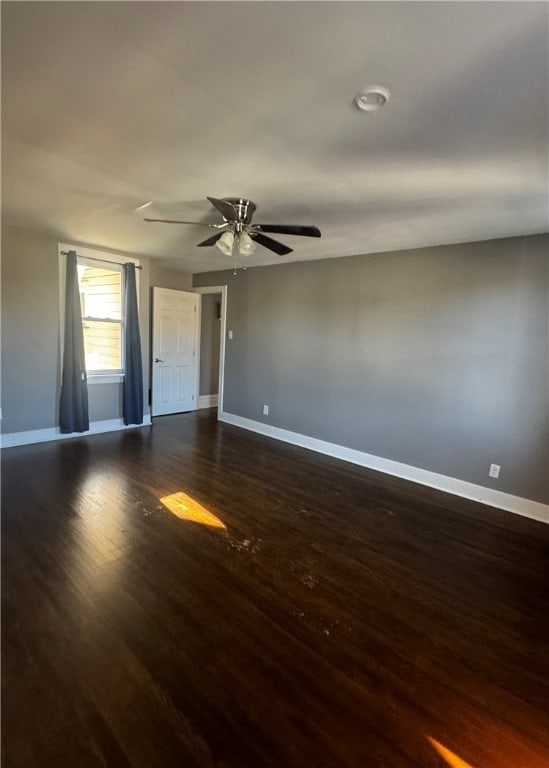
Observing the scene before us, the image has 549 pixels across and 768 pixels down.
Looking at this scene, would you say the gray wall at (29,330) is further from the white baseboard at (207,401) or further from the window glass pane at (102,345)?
the white baseboard at (207,401)

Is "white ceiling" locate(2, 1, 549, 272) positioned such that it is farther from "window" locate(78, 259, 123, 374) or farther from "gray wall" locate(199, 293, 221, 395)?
"gray wall" locate(199, 293, 221, 395)

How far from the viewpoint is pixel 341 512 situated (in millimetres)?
3166

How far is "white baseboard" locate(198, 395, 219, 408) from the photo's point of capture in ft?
22.1

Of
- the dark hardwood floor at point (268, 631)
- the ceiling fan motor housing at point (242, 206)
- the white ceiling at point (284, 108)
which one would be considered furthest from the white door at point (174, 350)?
the ceiling fan motor housing at point (242, 206)

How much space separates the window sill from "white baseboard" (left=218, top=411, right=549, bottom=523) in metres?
1.97

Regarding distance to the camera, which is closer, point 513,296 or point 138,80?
point 138,80

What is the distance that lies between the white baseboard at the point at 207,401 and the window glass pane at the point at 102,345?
1883mm

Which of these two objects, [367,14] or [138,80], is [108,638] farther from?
[367,14]

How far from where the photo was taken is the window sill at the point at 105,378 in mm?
4832

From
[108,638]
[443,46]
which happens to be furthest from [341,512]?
[443,46]

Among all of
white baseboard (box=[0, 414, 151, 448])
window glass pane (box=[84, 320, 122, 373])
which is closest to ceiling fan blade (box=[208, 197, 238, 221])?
window glass pane (box=[84, 320, 122, 373])

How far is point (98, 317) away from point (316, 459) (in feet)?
11.1

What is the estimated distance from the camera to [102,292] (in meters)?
5.07

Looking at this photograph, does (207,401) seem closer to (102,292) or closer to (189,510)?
(102,292)
